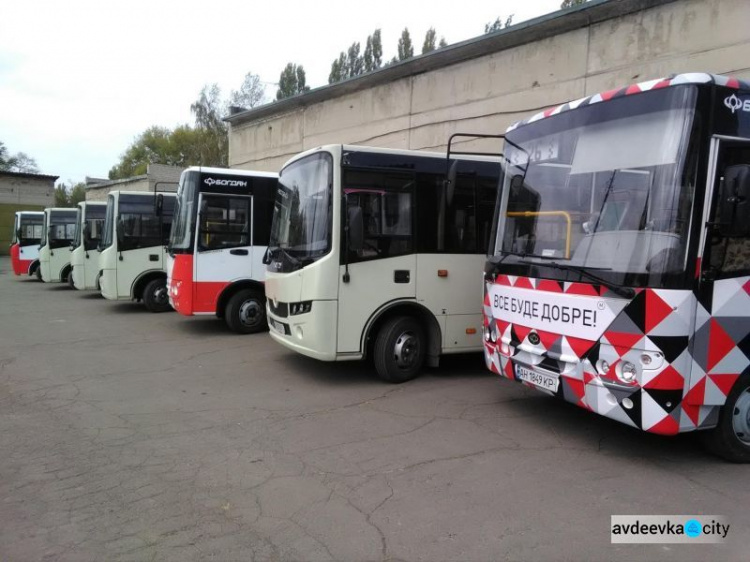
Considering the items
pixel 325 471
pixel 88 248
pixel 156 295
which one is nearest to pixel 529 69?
pixel 325 471

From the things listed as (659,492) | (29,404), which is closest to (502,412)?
(659,492)

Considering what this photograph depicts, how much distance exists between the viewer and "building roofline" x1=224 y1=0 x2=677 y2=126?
30.8 ft

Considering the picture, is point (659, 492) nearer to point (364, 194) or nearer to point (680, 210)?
point (680, 210)

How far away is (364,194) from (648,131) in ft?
10.6

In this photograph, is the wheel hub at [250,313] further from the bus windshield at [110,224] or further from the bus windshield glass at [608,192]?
the bus windshield glass at [608,192]

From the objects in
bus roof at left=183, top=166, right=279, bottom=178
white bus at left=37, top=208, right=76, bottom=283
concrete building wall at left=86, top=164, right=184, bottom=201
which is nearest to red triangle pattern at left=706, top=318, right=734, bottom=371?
bus roof at left=183, top=166, right=279, bottom=178

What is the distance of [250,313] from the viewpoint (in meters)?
10.4

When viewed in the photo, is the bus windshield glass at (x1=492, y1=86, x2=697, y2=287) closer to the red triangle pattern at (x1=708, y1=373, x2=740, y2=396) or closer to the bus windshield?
the red triangle pattern at (x1=708, y1=373, x2=740, y2=396)

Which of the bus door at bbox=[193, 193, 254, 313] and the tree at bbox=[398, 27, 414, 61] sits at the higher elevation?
the tree at bbox=[398, 27, 414, 61]

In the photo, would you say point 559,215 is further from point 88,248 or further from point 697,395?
point 88,248

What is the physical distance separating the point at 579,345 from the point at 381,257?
2.83 meters

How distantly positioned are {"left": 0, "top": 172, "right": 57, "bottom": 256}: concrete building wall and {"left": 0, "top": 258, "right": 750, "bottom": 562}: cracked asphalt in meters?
38.1

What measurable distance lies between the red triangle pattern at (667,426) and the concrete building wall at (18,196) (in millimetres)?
44444

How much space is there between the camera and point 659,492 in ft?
13.4
